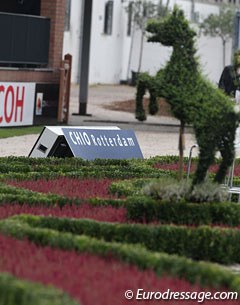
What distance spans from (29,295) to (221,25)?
5410 centimetres

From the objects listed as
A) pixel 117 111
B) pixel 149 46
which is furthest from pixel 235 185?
pixel 149 46

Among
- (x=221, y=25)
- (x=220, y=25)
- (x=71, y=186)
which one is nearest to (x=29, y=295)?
(x=71, y=186)

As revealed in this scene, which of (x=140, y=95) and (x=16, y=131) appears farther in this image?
(x=16, y=131)

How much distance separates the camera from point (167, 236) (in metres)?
11.8

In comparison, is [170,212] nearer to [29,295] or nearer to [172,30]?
[172,30]

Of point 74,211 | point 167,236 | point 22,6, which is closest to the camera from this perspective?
point 167,236

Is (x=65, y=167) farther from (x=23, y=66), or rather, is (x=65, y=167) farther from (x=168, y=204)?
(x=23, y=66)

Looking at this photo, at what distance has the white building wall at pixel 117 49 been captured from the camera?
5291 centimetres

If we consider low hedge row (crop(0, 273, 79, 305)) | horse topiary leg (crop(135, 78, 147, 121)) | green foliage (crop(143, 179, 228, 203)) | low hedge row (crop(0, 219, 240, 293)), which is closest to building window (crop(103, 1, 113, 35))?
horse topiary leg (crop(135, 78, 147, 121))

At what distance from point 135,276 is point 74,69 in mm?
44495

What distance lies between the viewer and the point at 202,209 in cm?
1275

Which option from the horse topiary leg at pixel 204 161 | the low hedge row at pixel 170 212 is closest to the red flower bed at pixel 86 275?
the low hedge row at pixel 170 212

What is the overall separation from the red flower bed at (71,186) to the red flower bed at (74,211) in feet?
3.16

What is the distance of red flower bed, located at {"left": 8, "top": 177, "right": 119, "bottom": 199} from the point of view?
14.8 meters
